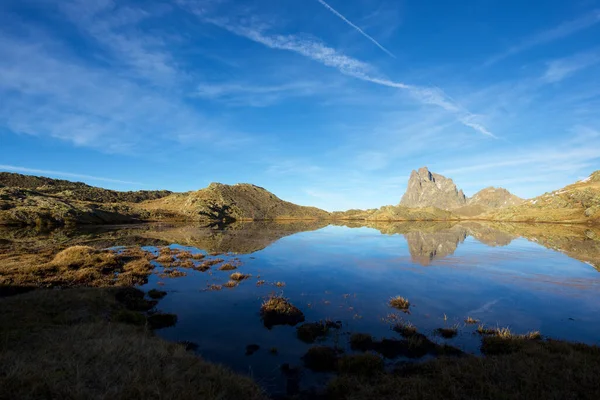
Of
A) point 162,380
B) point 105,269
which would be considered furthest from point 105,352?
point 105,269

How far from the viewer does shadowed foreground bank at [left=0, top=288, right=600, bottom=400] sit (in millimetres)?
8086

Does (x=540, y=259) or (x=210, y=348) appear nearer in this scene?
(x=210, y=348)

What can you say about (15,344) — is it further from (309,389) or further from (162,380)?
(309,389)

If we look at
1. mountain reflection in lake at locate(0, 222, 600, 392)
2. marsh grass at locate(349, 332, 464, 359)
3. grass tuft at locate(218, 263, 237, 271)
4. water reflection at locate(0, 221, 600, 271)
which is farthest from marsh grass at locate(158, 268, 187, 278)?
marsh grass at locate(349, 332, 464, 359)

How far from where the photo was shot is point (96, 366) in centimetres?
934

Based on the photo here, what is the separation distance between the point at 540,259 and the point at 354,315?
4333 cm

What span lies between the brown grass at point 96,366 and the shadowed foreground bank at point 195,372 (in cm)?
3

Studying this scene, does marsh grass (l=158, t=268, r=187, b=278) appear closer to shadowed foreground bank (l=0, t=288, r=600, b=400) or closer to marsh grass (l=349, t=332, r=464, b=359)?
shadowed foreground bank (l=0, t=288, r=600, b=400)

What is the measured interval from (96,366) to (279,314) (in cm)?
1192

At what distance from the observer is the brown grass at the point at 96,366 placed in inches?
303

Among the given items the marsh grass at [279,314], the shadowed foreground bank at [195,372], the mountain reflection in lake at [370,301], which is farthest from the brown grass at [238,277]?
the shadowed foreground bank at [195,372]

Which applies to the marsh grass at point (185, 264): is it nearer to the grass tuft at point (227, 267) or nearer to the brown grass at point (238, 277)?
the grass tuft at point (227, 267)

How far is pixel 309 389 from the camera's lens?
448 inches

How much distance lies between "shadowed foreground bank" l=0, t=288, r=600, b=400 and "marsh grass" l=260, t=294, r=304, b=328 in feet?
22.4
